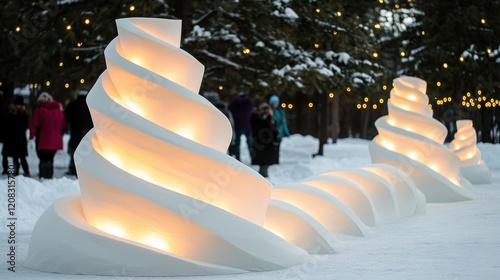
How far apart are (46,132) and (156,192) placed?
10.8 meters

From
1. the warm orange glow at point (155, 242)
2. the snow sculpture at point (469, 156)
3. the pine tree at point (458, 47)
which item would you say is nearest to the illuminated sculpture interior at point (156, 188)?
the warm orange glow at point (155, 242)

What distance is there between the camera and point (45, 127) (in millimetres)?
17312

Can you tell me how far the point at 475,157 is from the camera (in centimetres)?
1939

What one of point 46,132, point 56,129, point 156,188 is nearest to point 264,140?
point 56,129

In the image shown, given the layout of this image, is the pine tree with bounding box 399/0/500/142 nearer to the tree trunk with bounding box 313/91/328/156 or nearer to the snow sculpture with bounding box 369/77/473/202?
the tree trunk with bounding box 313/91/328/156

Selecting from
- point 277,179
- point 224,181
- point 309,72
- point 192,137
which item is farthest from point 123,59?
point 309,72

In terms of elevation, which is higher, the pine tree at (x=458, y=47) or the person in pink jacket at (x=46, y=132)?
the person in pink jacket at (x=46, y=132)

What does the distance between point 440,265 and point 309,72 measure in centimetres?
1356

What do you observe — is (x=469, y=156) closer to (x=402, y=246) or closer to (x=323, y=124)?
(x=323, y=124)

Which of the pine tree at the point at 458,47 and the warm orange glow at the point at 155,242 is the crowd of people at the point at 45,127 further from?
the pine tree at the point at 458,47

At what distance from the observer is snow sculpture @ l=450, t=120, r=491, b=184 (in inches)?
732

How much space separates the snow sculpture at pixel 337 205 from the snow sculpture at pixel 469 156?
6454mm

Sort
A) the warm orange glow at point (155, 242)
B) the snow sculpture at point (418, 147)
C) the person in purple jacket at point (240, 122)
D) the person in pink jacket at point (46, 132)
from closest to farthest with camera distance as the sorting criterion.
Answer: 1. the warm orange glow at point (155, 242)
2. the snow sculpture at point (418, 147)
3. the person in pink jacket at point (46, 132)
4. the person in purple jacket at point (240, 122)

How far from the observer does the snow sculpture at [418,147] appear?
46.9 ft
